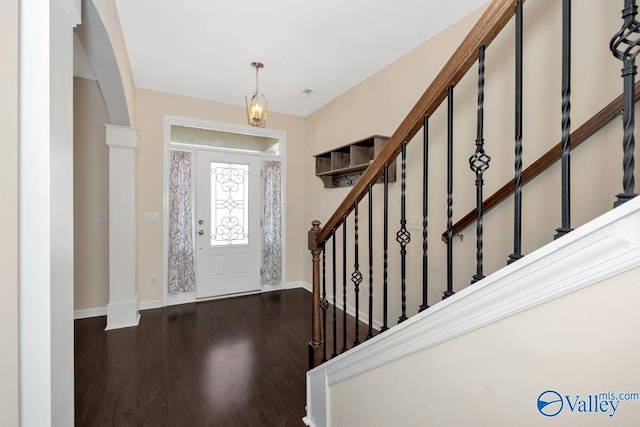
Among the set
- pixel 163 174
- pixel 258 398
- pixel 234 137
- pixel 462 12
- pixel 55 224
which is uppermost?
pixel 462 12

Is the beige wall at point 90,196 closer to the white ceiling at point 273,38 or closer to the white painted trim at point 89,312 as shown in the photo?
the white painted trim at point 89,312

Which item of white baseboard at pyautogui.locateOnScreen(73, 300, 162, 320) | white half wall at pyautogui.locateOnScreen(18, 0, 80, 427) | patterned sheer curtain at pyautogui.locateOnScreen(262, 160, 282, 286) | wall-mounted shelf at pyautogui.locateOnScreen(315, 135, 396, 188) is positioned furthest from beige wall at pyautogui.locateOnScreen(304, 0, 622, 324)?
white baseboard at pyautogui.locateOnScreen(73, 300, 162, 320)

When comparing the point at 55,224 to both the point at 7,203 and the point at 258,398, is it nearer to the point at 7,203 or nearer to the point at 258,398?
the point at 7,203

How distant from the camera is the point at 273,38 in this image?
2.52m

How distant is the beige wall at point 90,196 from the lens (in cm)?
332

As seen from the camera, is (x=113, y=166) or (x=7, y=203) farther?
(x=113, y=166)

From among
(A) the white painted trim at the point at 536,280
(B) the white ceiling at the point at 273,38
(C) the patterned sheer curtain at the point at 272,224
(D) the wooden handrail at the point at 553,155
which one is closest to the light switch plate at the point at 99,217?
(B) the white ceiling at the point at 273,38

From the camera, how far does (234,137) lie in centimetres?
421

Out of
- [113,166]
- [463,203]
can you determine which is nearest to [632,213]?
[463,203]

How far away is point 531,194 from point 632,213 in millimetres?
1468

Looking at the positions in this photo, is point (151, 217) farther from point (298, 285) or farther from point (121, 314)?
point (298, 285)

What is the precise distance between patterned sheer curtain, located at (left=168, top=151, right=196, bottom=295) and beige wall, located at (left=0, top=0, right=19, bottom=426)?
3.30 metres

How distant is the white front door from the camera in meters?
3.96

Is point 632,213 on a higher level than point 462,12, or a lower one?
lower
